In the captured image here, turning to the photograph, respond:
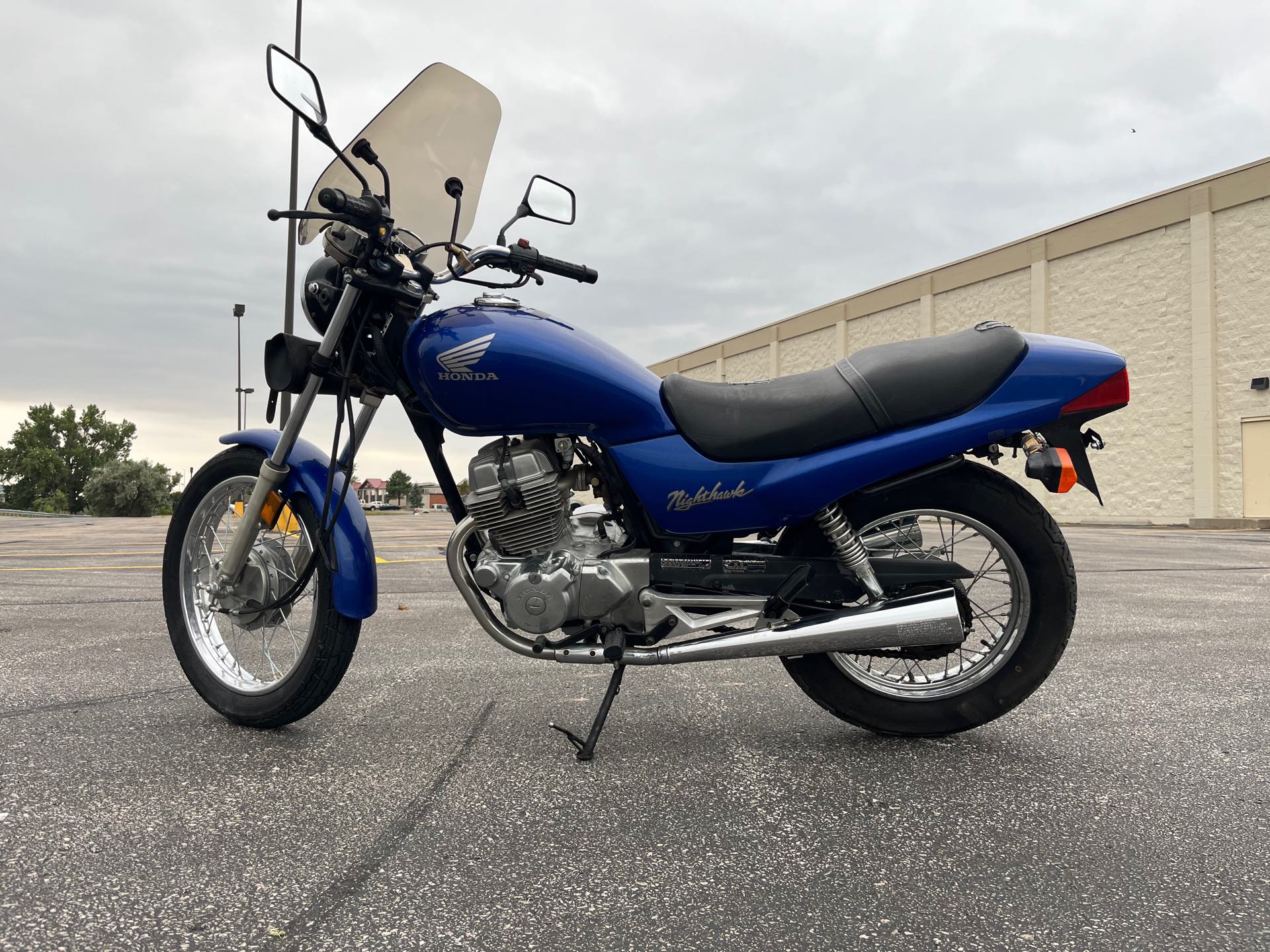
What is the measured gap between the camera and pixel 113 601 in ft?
16.3

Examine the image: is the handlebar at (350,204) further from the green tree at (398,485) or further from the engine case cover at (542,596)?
the green tree at (398,485)

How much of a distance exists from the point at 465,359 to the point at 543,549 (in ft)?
1.94

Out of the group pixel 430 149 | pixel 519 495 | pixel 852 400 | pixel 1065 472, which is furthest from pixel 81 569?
pixel 1065 472

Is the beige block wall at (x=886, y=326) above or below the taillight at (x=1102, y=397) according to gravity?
above

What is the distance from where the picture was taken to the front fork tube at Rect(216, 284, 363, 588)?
2355 millimetres

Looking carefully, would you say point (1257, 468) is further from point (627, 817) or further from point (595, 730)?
point (627, 817)

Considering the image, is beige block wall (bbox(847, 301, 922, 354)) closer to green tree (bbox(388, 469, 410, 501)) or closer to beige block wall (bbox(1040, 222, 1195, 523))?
beige block wall (bbox(1040, 222, 1195, 523))

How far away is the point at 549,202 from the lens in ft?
8.52

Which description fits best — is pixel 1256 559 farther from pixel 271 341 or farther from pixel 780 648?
pixel 271 341

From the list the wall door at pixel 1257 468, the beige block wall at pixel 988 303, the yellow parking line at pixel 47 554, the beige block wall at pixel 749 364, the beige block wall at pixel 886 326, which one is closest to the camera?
the yellow parking line at pixel 47 554

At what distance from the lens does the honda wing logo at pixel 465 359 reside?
2125mm

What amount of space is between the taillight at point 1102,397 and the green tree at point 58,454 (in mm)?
74793

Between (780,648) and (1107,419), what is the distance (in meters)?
26.9

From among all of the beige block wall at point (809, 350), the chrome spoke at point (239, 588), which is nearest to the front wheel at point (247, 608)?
→ the chrome spoke at point (239, 588)
